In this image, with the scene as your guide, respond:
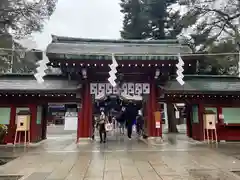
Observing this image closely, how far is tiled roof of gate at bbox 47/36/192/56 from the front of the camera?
49.2ft

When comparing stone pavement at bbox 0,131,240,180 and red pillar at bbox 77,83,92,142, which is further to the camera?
red pillar at bbox 77,83,92,142

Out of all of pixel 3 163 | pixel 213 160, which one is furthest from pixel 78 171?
pixel 213 160

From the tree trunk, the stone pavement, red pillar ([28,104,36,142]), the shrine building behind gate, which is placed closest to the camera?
the stone pavement

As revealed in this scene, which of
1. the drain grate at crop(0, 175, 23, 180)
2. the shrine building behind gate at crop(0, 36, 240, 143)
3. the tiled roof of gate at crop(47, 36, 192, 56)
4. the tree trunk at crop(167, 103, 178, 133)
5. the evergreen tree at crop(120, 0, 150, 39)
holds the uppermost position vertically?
the evergreen tree at crop(120, 0, 150, 39)

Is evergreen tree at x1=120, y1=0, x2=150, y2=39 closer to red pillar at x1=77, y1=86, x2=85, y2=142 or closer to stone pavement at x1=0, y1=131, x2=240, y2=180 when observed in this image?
red pillar at x1=77, y1=86, x2=85, y2=142

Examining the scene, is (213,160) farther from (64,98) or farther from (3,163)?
(64,98)

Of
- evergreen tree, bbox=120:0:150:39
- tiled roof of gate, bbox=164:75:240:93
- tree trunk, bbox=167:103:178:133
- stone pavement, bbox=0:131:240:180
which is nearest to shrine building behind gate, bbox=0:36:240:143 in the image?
tiled roof of gate, bbox=164:75:240:93

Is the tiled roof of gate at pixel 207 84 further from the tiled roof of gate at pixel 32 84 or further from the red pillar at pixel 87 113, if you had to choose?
the tiled roof of gate at pixel 32 84

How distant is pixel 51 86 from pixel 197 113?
8.87 m

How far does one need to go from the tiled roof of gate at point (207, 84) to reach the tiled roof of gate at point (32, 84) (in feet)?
19.0

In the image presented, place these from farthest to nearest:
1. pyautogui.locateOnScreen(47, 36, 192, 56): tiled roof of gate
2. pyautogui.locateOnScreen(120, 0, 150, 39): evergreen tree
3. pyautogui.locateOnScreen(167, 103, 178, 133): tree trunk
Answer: pyautogui.locateOnScreen(120, 0, 150, 39): evergreen tree < pyautogui.locateOnScreen(167, 103, 178, 133): tree trunk < pyautogui.locateOnScreen(47, 36, 192, 56): tiled roof of gate

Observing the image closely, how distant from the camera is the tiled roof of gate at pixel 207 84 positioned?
49.1ft

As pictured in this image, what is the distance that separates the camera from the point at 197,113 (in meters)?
15.5

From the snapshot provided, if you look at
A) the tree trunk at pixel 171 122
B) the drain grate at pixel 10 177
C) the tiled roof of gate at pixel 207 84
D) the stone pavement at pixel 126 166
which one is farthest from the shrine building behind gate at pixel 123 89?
the tree trunk at pixel 171 122
